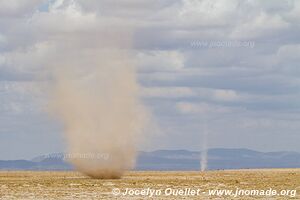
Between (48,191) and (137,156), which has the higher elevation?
(137,156)

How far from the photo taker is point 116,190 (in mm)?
74438

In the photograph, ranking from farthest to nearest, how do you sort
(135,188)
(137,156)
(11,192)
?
(137,156) < (135,188) < (11,192)

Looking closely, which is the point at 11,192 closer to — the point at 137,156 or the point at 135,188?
the point at 135,188

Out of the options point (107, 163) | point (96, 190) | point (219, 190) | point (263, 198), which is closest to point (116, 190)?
point (96, 190)

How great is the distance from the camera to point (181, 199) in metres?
65.4

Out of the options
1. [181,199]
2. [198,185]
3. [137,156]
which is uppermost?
[137,156]

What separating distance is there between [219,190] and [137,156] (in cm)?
2140

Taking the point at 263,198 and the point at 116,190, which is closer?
the point at 263,198

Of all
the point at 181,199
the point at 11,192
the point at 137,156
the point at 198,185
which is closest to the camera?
the point at 181,199

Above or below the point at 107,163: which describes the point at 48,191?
below

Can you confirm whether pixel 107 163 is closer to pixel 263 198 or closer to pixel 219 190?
pixel 219 190

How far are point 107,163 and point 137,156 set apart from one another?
12.2 ft

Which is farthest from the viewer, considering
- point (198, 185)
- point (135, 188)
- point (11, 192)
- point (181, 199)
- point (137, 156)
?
point (137, 156)

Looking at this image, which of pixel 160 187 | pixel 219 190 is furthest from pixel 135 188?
pixel 219 190
